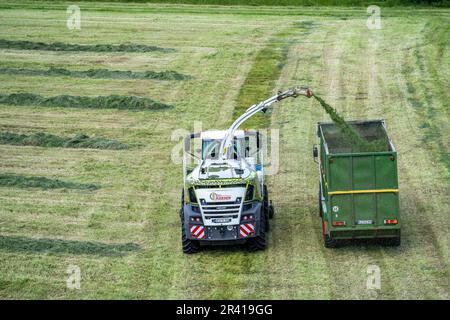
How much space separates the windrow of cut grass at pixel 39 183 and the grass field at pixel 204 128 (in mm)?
129

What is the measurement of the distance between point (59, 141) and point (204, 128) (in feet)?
19.3

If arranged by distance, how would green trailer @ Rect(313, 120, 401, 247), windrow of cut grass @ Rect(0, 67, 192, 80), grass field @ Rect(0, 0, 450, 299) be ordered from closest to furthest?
grass field @ Rect(0, 0, 450, 299) → green trailer @ Rect(313, 120, 401, 247) → windrow of cut grass @ Rect(0, 67, 192, 80)

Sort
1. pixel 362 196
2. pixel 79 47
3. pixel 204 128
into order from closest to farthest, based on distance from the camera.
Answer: pixel 362 196
pixel 204 128
pixel 79 47

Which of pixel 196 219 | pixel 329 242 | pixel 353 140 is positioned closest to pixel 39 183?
pixel 196 219

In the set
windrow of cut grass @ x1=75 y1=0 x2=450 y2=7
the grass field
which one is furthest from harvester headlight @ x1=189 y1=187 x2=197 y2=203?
windrow of cut grass @ x1=75 y1=0 x2=450 y2=7

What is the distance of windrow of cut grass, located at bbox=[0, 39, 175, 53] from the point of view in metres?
54.1

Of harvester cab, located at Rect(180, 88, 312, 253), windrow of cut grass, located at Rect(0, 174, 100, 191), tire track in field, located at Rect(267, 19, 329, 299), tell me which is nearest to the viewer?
tire track in field, located at Rect(267, 19, 329, 299)

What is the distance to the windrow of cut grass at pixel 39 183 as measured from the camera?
32.8 metres

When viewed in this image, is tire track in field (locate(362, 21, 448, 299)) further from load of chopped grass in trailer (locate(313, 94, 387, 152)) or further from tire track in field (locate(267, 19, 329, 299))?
load of chopped grass in trailer (locate(313, 94, 387, 152))

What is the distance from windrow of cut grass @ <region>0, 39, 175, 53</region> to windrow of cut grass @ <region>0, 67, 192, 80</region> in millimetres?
4438

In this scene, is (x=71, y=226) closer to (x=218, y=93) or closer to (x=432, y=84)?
(x=218, y=93)

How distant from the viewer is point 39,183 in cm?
3303

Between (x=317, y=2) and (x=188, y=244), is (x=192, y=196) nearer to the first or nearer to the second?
(x=188, y=244)
